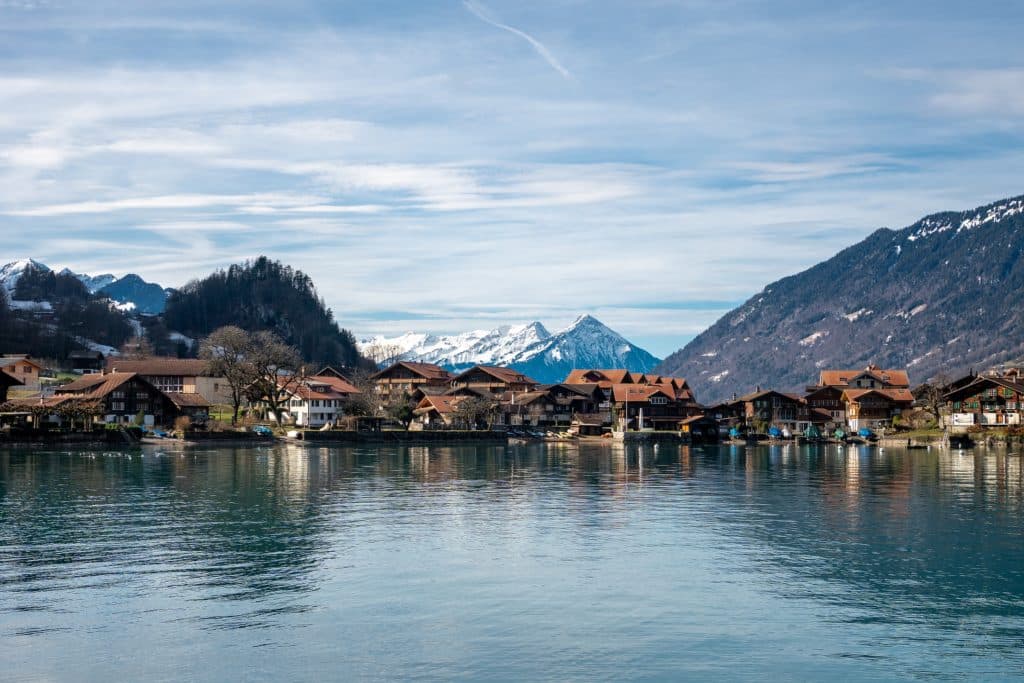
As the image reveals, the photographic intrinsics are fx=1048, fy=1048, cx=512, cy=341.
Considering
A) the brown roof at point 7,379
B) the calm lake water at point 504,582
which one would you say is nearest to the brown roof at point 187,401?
the brown roof at point 7,379

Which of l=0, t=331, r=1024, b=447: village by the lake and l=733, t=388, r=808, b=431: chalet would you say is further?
l=733, t=388, r=808, b=431: chalet

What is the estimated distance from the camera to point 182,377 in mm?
159750

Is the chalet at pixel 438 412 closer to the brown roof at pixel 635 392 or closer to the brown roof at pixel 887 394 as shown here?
the brown roof at pixel 635 392

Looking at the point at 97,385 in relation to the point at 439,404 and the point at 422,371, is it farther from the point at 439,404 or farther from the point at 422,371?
the point at 422,371

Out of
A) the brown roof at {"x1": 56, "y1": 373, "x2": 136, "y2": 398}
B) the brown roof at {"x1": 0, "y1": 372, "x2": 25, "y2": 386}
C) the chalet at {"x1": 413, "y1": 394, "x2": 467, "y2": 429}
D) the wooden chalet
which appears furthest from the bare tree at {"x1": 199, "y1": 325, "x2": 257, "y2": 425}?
the chalet at {"x1": 413, "y1": 394, "x2": 467, "y2": 429}

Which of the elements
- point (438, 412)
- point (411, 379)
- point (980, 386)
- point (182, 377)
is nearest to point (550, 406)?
point (438, 412)

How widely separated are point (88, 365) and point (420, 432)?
84.7 m

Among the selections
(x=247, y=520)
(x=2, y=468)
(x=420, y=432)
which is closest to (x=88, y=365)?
(x=420, y=432)

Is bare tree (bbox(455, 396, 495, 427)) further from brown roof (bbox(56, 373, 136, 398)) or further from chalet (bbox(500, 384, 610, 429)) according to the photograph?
brown roof (bbox(56, 373, 136, 398))

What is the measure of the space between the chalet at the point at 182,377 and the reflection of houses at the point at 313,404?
46.5ft

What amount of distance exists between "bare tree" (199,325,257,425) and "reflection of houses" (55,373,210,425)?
7826 mm

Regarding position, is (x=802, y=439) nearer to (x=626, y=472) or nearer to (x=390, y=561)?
(x=626, y=472)

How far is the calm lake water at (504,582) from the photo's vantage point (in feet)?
82.0

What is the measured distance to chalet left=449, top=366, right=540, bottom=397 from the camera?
171512 mm
